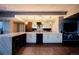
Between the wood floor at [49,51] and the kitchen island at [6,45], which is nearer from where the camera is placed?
the kitchen island at [6,45]

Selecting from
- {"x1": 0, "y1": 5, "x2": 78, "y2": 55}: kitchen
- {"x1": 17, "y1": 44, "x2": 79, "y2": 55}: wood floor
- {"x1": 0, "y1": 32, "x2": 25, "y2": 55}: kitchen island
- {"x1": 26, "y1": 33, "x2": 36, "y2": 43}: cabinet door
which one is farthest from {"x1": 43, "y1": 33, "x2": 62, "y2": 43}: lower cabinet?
{"x1": 0, "y1": 32, "x2": 25, "y2": 55}: kitchen island

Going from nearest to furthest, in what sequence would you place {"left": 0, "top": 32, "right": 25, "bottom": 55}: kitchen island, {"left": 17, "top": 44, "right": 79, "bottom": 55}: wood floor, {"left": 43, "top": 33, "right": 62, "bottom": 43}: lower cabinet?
1. {"left": 0, "top": 32, "right": 25, "bottom": 55}: kitchen island
2. {"left": 17, "top": 44, "right": 79, "bottom": 55}: wood floor
3. {"left": 43, "top": 33, "right": 62, "bottom": 43}: lower cabinet

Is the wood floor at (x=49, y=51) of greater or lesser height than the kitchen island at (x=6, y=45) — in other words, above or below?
below

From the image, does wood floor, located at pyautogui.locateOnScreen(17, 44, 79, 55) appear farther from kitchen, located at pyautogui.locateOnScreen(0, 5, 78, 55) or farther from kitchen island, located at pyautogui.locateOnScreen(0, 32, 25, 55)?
kitchen island, located at pyautogui.locateOnScreen(0, 32, 25, 55)

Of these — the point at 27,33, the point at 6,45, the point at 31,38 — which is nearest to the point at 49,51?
the point at 6,45

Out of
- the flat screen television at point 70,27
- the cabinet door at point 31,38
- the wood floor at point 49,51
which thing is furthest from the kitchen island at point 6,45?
the flat screen television at point 70,27

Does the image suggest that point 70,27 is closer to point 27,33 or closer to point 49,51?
point 27,33

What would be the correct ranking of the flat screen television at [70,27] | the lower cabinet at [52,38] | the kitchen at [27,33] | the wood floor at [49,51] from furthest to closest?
1. the flat screen television at [70,27]
2. the lower cabinet at [52,38]
3. the wood floor at [49,51]
4. the kitchen at [27,33]

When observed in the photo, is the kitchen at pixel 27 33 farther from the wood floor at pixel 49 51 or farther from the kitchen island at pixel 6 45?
the wood floor at pixel 49 51

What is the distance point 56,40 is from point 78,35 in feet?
4.98

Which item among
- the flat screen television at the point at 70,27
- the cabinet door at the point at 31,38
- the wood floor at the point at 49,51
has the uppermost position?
the flat screen television at the point at 70,27
